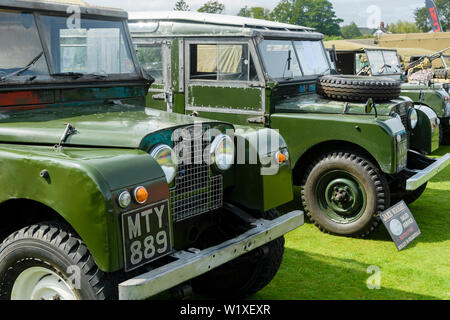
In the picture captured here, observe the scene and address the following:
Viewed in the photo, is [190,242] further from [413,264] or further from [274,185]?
[413,264]

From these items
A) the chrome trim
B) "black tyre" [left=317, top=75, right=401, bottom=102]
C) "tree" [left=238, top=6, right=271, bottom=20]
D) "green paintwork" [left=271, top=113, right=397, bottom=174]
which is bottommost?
the chrome trim

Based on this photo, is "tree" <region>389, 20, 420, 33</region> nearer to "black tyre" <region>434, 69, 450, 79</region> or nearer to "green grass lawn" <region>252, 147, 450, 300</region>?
"black tyre" <region>434, 69, 450, 79</region>

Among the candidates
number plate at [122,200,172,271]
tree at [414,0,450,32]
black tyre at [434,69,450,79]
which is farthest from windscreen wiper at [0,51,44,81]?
tree at [414,0,450,32]

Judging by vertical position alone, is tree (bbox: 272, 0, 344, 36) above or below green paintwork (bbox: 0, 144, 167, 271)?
above

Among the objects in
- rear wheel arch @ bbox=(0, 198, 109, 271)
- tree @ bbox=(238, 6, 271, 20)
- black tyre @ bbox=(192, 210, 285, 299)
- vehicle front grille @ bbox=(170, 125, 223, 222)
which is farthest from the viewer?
tree @ bbox=(238, 6, 271, 20)

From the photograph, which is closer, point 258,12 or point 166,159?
point 166,159

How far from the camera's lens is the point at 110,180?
2607 millimetres

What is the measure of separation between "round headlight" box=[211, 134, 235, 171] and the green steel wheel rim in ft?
8.43

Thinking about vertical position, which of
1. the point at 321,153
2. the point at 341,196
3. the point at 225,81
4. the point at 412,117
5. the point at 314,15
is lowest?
the point at 341,196

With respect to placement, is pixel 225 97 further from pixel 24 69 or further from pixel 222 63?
pixel 24 69

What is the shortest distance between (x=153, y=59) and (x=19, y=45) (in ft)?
10.7

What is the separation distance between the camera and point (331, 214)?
591cm

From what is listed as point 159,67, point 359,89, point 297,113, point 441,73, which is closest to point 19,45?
A: point 159,67

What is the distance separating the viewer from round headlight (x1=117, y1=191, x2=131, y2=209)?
259 cm
